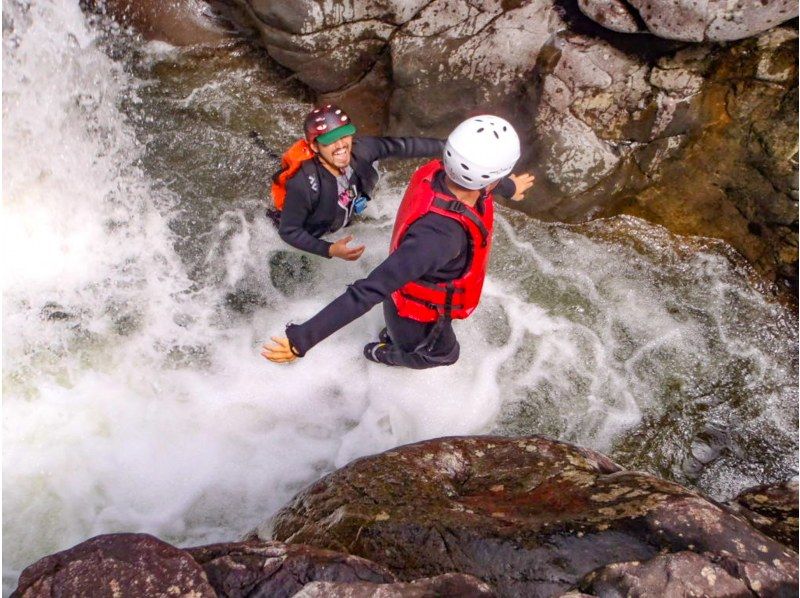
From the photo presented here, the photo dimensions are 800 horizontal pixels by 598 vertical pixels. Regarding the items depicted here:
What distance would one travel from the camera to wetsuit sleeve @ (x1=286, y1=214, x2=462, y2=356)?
11.2 ft

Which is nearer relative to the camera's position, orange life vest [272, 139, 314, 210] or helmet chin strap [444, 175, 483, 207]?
helmet chin strap [444, 175, 483, 207]

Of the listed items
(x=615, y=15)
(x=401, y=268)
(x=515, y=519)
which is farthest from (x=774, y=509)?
(x=615, y=15)

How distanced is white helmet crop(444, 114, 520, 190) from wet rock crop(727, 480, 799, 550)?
2.40m

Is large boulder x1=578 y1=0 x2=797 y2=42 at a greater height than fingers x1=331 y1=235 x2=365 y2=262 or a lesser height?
greater

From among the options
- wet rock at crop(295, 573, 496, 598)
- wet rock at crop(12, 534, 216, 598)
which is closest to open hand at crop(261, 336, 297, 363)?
wet rock at crop(12, 534, 216, 598)

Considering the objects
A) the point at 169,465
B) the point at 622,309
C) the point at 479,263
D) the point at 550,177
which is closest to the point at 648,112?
the point at 550,177

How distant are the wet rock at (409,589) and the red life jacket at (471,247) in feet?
5.97

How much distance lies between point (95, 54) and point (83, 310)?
2.87m

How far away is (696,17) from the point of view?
15.5ft

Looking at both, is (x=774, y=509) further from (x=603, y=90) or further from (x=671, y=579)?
(x=603, y=90)

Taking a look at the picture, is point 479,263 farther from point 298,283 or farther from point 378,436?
point 298,283

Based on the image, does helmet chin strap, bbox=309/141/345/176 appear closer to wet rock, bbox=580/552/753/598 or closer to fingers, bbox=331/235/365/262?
fingers, bbox=331/235/365/262

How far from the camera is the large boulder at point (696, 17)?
4.65m

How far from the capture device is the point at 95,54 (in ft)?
21.1
